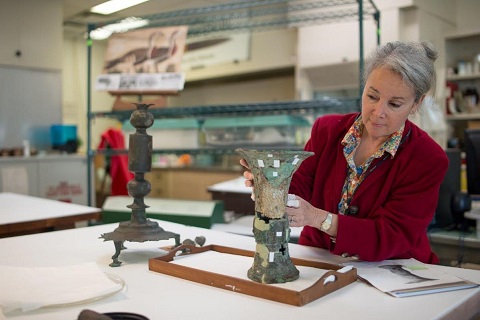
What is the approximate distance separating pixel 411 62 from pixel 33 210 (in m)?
1.60

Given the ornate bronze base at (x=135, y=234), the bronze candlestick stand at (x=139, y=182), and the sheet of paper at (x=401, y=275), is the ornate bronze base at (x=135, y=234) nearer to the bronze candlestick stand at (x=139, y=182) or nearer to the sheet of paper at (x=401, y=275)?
the bronze candlestick stand at (x=139, y=182)

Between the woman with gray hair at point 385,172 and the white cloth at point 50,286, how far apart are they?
1.32 feet

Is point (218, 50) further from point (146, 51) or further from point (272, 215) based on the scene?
point (272, 215)

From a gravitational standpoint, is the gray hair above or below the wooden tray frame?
above

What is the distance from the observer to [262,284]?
91 cm

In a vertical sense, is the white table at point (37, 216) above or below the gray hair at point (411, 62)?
below

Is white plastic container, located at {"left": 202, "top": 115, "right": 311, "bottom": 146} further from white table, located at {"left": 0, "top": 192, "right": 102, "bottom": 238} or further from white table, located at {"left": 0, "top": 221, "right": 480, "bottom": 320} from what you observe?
white table, located at {"left": 0, "top": 221, "right": 480, "bottom": 320}

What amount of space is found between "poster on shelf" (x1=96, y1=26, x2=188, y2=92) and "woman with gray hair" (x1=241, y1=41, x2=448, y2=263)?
1.42 metres

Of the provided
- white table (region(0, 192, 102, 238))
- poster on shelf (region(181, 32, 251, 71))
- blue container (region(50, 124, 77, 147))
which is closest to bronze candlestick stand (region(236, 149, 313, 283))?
white table (region(0, 192, 102, 238))

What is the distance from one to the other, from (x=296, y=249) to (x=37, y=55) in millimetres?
4012

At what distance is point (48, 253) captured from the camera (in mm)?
1266

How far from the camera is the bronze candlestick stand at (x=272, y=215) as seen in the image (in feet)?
3.16

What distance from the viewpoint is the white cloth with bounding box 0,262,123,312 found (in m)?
0.84

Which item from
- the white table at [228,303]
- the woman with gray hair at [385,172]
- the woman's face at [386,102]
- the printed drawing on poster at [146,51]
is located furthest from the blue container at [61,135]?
the woman's face at [386,102]
